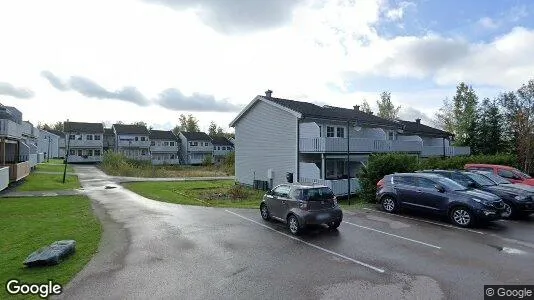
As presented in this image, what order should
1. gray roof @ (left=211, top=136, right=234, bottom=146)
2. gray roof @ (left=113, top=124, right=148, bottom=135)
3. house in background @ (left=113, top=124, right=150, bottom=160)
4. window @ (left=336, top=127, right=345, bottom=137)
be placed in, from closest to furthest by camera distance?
window @ (left=336, top=127, right=345, bottom=137), house in background @ (left=113, top=124, right=150, bottom=160), gray roof @ (left=113, top=124, right=148, bottom=135), gray roof @ (left=211, top=136, right=234, bottom=146)

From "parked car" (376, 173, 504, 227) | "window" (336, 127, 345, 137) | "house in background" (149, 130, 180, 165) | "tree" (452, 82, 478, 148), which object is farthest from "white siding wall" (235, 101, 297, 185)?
"house in background" (149, 130, 180, 165)

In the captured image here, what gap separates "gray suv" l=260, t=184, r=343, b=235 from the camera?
37.9 ft

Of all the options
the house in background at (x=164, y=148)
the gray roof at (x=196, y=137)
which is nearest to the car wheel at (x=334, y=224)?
the house in background at (x=164, y=148)

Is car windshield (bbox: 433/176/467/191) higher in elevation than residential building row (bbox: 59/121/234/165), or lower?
lower

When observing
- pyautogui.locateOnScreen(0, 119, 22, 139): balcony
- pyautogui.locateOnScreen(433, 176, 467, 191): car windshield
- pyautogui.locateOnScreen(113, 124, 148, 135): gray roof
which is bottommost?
pyautogui.locateOnScreen(433, 176, 467, 191): car windshield

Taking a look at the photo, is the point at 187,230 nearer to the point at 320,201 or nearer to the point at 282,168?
the point at 320,201

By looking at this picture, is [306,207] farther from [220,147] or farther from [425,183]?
[220,147]

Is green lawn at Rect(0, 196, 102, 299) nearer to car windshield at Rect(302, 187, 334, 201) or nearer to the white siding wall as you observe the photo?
car windshield at Rect(302, 187, 334, 201)

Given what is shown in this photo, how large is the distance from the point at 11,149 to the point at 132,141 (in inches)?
1461

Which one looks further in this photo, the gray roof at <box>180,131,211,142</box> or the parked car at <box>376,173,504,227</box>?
the gray roof at <box>180,131,211,142</box>

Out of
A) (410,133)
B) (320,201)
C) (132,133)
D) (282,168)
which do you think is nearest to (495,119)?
(410,133)

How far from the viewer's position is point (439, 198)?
13781mm

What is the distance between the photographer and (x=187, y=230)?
41.3ft

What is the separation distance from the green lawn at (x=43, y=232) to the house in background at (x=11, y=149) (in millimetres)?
7061
